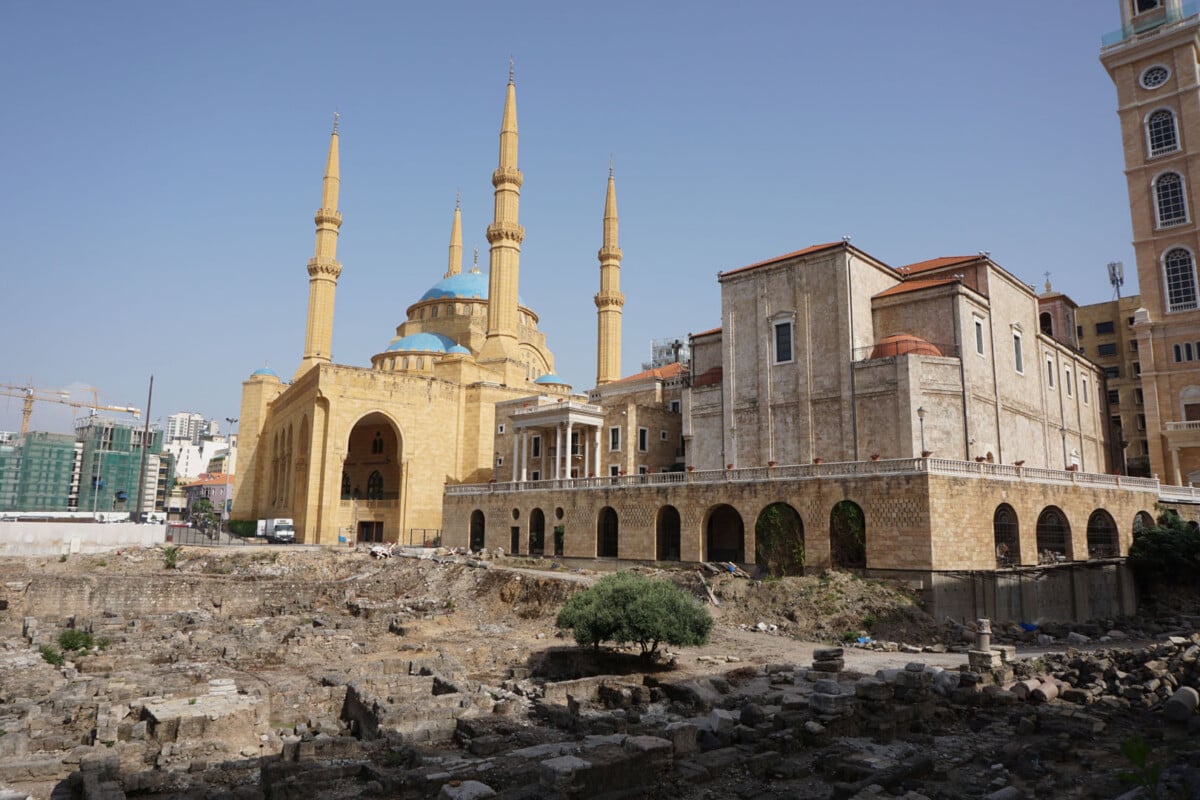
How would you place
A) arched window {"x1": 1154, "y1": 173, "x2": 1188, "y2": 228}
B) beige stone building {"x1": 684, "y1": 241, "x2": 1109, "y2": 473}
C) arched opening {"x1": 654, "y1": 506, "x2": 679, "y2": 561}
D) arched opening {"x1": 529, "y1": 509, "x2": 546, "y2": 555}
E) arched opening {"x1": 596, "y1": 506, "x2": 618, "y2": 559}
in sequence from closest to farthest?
beige stone building {"x1": 684, "y1": 241, "x2": 1109, "y2": 473} → arched opening {"x1": 654, "y1": 506, "x2": 679, "y2": 561} → arched opening {"x1": 596, "y1": 506, "x2": 618, "y2": 559} → arched opening {"x1": 529, "y1": 509, "x2": 546, "y2": 555} → arched window {"x1": 1154, "y1": 173, "x2": 1188, "y2": 228}

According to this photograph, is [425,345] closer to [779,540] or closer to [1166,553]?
[779,540]

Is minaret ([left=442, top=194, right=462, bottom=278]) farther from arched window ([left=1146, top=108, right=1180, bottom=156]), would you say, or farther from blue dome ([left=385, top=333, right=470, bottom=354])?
arched window ([left=1146, top=108, right=1180, bottom=156])

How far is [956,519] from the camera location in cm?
2483

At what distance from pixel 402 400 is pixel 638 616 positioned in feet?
106

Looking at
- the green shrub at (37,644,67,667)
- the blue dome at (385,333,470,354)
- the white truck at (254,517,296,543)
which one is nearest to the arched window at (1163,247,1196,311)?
the blue dome at (385,333,470,354)

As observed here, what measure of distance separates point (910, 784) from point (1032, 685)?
707 centimetres

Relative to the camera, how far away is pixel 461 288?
67438mm

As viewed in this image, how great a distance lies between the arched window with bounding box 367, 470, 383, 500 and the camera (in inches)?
2114

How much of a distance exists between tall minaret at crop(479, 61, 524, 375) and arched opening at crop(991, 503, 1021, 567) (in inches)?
1330

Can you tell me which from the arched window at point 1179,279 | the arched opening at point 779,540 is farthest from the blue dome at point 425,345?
the arched window at point 1179,279

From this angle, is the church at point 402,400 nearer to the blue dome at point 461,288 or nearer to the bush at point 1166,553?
the blue dome at point 461,288

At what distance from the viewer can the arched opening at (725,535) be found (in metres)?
31.2

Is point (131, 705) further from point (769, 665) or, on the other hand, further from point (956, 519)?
point (956, 519)

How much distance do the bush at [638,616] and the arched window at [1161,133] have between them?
41.1 meters
